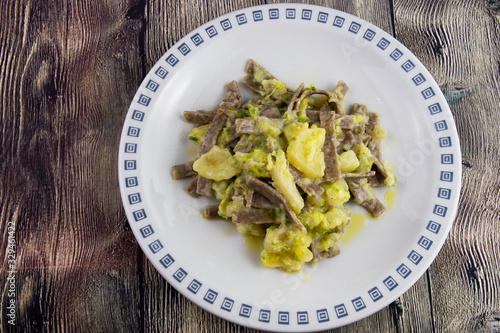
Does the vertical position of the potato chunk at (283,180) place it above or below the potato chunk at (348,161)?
below

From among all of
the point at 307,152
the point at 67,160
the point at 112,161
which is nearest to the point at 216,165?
the point at 307,152

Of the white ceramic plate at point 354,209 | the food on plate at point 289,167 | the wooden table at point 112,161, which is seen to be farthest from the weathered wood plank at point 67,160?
the food on plate at point 289,167

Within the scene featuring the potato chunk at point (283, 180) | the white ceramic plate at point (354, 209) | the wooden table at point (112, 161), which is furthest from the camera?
the wooden table at point (112, 161)

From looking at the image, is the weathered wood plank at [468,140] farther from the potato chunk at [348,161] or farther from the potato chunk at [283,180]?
the potato chunk at [283,180]

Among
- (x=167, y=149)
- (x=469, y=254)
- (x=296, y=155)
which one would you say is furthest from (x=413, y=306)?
(x=167, y=149)

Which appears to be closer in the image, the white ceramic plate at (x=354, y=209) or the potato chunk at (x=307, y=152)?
the potato chunk at (x=307, y=152)

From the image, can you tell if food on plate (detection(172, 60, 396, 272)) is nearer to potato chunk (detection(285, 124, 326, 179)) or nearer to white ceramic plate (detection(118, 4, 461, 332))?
potato chunk (detection(285, 124, 326, 179))
